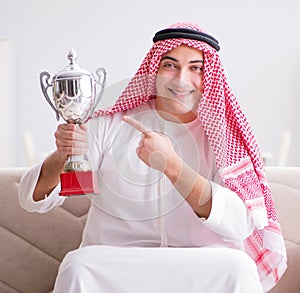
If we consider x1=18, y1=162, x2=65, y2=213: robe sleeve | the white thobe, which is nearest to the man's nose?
the white thobe

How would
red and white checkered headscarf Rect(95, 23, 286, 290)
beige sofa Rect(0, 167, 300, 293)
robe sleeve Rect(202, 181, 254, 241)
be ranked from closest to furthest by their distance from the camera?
robe sleeve Rect(202, 181, 254, 241) → red and white checkered headscarf Rect(95, 23, 286, 290) → beige sofa Rect(0, 167, 300, 293)

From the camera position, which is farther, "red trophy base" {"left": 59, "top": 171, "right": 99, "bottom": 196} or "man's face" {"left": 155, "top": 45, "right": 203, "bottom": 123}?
"man's face" {"left": 155, "top": 45, "right": 203, "bottom": 123}

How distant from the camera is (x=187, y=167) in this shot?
211 centimetres

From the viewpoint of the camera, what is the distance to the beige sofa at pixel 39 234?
8.71ft

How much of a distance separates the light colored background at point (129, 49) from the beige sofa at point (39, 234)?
9.81ft

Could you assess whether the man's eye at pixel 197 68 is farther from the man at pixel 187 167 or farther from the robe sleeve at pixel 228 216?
the robe sleeve at pixel 228 216

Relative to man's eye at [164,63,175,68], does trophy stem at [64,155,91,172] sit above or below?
below

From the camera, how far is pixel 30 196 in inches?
90.2

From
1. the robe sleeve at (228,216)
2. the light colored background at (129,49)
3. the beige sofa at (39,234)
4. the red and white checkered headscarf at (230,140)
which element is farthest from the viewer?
the light colored background at (129,49)

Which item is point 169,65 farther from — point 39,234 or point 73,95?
point 39,234

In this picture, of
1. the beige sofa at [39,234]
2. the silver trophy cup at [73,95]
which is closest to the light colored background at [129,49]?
the beige sofa at [39,234]

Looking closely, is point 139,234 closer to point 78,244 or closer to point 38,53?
point 78,244

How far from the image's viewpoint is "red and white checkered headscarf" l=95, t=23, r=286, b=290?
228cm

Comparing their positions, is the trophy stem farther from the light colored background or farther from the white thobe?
the light colored background
